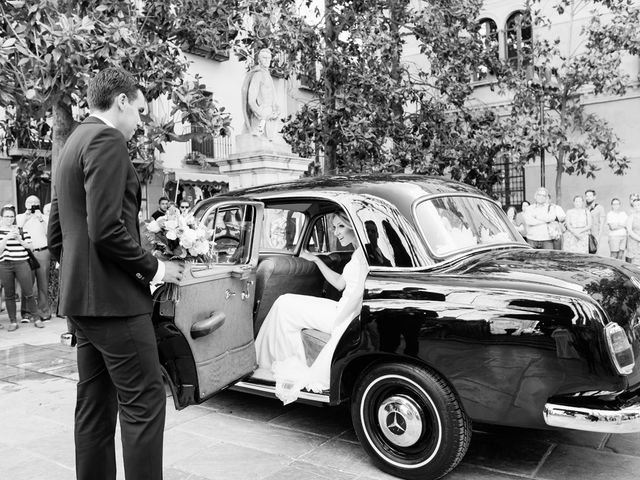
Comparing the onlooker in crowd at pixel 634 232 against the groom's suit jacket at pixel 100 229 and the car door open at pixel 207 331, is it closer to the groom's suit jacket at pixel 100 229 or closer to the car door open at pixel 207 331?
the car door open at pixel 207 331

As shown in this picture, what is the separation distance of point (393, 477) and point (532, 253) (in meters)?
1.82

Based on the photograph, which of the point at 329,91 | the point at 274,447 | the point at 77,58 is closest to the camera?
the point at 274,447

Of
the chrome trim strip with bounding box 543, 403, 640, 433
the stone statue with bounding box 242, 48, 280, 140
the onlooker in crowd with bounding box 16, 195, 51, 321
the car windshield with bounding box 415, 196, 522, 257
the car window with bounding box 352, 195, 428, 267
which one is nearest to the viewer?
the chrome trim strip with bounding box 543, 403, 640, 433

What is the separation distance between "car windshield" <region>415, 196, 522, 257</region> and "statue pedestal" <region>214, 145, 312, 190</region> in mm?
5511

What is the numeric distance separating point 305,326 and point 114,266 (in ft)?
7.00

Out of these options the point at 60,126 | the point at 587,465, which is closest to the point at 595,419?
the point at 587,465

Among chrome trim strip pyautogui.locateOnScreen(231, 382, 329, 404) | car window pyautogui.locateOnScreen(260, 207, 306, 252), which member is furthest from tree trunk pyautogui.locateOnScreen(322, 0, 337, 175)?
chrome trim strip pyautogui.locateOnScreen(231, 382, 329, 404)

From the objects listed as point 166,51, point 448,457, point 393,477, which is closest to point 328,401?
point 393,477

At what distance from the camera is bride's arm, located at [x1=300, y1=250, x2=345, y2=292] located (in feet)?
15.5

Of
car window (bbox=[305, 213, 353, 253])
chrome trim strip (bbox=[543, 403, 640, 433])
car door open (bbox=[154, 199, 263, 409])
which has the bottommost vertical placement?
chrome trim strip (bbox=[543, 403, 640, 433])

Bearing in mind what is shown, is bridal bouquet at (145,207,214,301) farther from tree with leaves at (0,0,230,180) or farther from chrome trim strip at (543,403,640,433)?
tree with leaves at (0,0,230,180)

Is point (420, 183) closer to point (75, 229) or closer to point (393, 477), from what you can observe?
point (393, 477)

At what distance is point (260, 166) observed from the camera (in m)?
9.91

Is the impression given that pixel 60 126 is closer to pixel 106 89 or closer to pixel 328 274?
pixel 328 274
